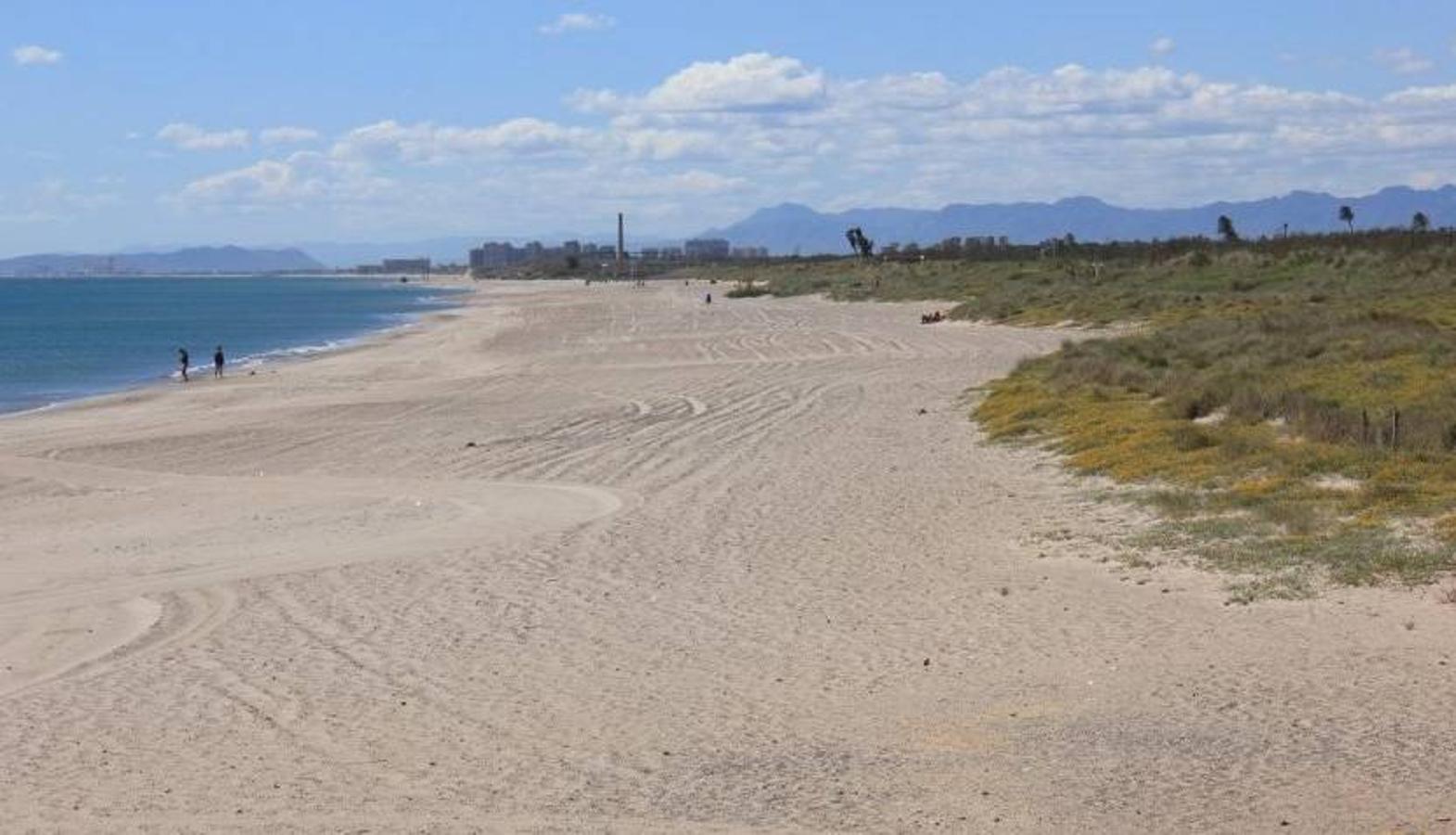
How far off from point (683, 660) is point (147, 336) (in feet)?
239

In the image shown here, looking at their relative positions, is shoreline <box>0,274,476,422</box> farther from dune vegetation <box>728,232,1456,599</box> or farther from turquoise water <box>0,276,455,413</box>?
dune vegetation <box>728,232,1456,599</box>

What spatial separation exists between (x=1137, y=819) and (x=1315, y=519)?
671cm

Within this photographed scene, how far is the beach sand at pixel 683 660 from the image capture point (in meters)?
7.55

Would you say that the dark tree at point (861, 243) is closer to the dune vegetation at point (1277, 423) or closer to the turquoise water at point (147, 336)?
the turquoise water at point (147, 336)

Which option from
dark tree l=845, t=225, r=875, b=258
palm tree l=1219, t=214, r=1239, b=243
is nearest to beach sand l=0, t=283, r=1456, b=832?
palm tree l=1219, t=214, r=1239, b=243

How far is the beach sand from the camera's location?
7547mm

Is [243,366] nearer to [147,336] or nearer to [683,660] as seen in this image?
[147,336]

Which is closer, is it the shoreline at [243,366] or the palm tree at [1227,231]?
the shoreline at [243,366]

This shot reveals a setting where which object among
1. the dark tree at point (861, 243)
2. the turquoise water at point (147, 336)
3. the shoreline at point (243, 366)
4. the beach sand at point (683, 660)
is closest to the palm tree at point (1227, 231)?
the dark tree at point (861, 243)

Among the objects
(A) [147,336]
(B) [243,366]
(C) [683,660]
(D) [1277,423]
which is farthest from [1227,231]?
(C) [683,660]

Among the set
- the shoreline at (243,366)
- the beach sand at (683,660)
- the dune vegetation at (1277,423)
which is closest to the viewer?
the beach sand at (683,660)

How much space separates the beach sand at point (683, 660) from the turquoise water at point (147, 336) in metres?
24.3

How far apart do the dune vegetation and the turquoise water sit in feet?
81.2

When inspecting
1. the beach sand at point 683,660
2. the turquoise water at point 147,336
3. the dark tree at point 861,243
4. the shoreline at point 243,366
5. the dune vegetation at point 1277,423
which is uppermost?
the dark tree at point 861,243
